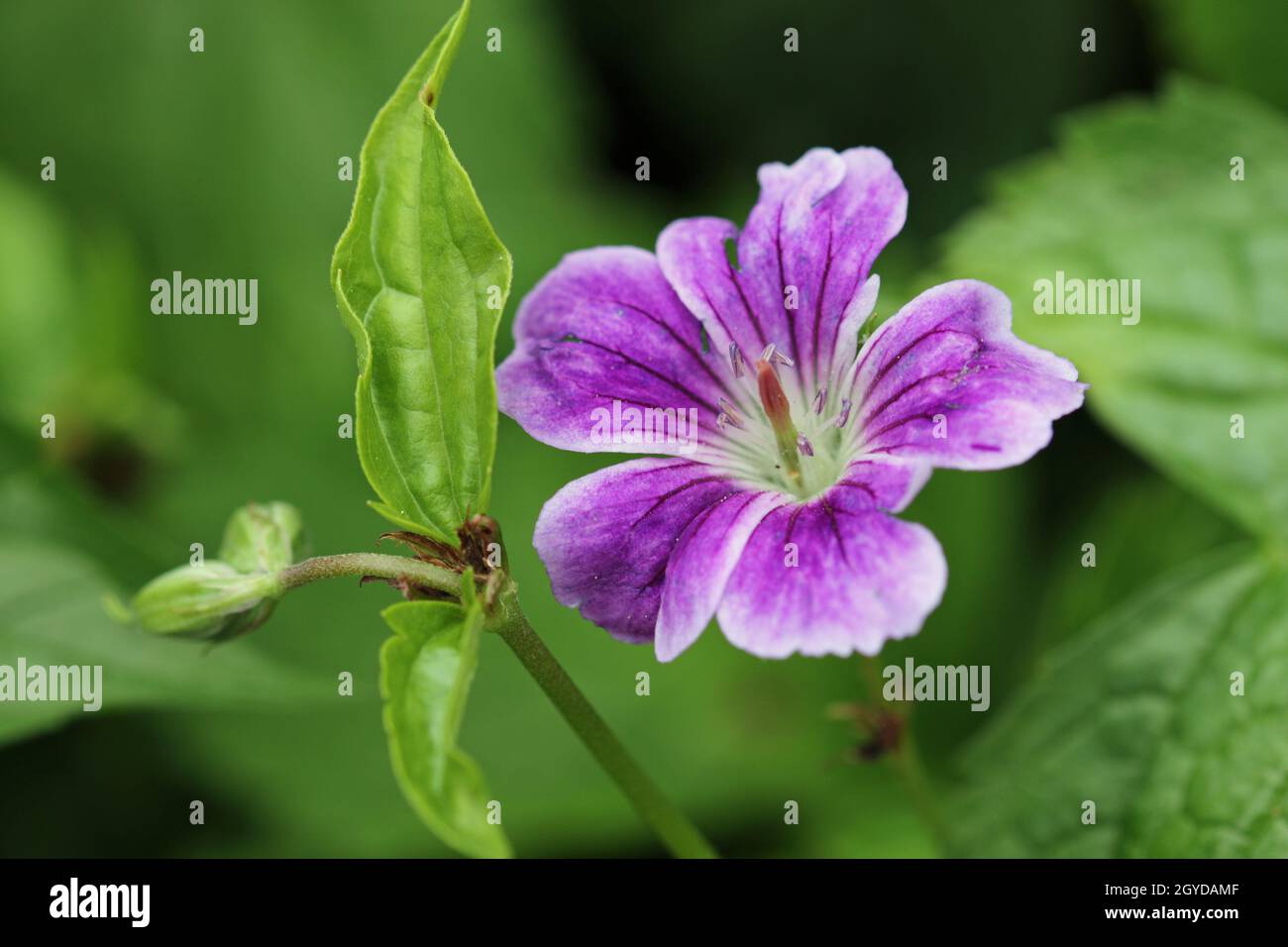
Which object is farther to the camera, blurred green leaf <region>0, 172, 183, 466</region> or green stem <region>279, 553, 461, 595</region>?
blurred green leaf <region>0, 172, 183, 466</region>

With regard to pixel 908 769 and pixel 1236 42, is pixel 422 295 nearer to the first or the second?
pixel 908 769

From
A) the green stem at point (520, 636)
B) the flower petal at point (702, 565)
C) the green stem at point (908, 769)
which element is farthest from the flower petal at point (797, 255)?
the green stem at point (520, 636)

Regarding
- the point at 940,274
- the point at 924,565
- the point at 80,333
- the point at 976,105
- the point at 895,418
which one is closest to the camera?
the point at 924,565

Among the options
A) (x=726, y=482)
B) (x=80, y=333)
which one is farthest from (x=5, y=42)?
(x=726, y=482)

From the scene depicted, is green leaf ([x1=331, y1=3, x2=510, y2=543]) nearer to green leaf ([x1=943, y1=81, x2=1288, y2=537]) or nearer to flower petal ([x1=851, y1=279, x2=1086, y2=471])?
flower petal ([x1=851, y1=279, x2=1086, y2=471])

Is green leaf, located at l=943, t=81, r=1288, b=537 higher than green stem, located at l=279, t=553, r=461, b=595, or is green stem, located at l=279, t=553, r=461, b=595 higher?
green leaf, located at l=943, t=81, r=1288, b=537

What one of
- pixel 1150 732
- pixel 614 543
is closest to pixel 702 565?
pixel 614 543

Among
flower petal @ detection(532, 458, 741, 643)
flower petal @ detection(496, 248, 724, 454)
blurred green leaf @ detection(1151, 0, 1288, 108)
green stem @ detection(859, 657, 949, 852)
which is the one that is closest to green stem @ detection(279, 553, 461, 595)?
flower petal @ detection(532, 458, 741, 643)
